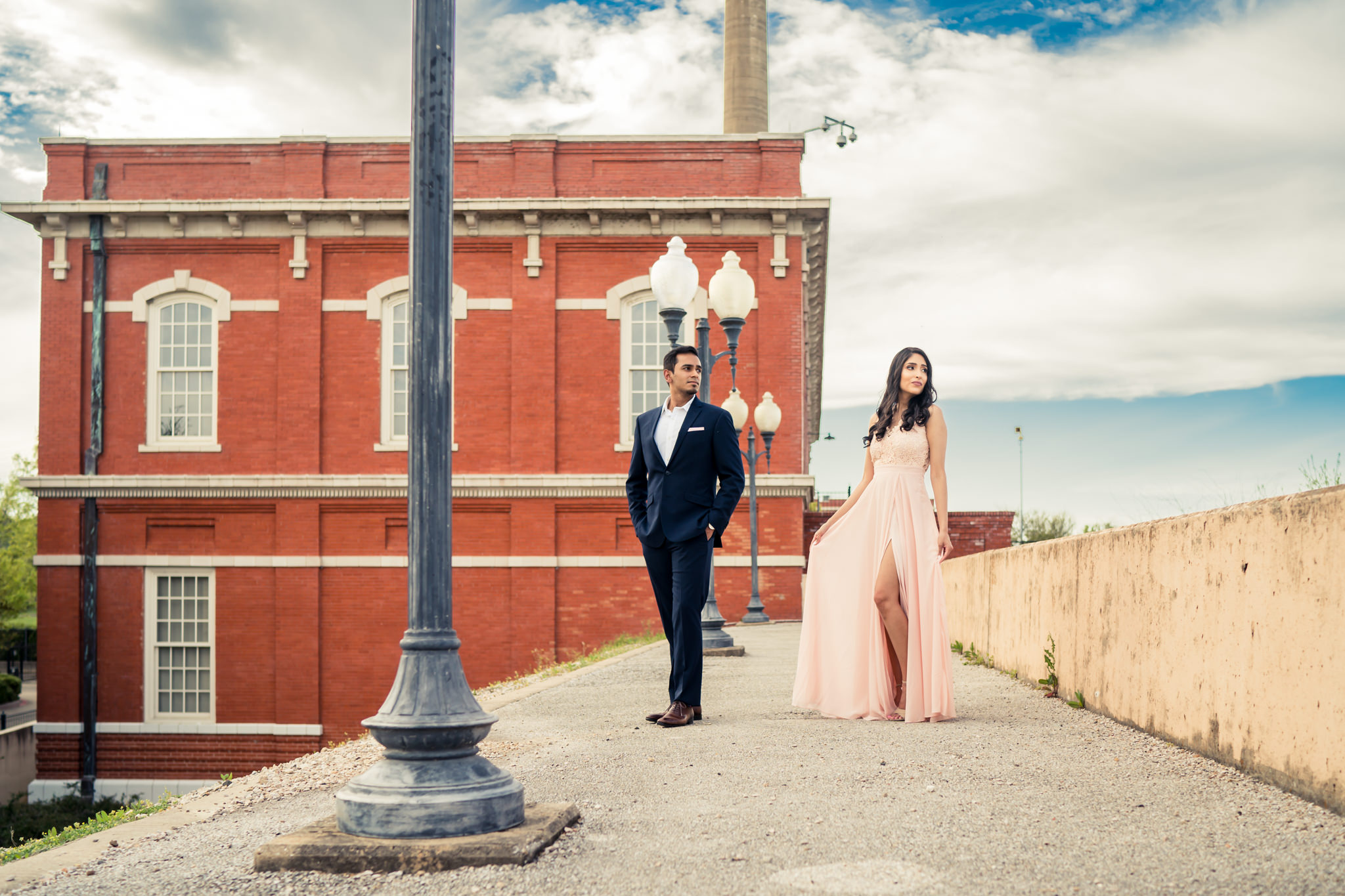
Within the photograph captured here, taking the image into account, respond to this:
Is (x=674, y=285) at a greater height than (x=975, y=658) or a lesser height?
greater

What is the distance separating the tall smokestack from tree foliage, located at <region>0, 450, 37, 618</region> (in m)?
32.1

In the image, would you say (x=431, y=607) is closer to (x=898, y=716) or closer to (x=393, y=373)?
(x=898, y=716)

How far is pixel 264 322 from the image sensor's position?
76.3ft

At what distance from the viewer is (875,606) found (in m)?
6.71

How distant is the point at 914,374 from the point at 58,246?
72.4 feet

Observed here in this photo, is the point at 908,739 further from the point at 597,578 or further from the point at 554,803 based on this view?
the point at 597,578

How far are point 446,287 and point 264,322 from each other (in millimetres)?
20563

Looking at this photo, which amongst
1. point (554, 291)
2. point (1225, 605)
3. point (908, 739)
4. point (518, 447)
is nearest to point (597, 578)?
point (518, 447)

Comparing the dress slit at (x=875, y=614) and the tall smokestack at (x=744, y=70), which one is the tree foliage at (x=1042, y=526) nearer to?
the tall smokestack at (x=744, y=70)

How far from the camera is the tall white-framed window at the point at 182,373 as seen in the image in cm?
2327

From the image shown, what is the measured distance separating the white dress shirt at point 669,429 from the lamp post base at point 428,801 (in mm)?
3113

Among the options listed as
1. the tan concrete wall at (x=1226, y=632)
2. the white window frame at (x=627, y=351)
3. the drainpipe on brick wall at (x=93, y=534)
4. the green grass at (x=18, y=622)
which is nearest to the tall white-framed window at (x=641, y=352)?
the white window frame at (x=627, y=351)

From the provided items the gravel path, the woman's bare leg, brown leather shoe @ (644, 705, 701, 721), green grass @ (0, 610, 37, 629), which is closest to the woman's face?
the woman's bare leg

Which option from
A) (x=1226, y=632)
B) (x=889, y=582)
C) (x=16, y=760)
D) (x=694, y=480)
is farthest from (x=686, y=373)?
(x=16, y=760)
